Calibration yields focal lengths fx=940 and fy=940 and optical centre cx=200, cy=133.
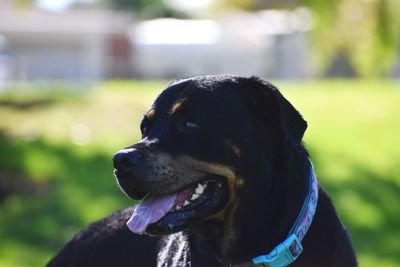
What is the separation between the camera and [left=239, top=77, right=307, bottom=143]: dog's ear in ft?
14.7

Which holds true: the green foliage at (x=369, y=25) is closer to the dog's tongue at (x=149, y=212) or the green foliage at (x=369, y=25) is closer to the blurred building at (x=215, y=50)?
the dog's tongue at (x=149, y=212)

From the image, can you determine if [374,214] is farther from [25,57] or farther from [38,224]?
[25,57]

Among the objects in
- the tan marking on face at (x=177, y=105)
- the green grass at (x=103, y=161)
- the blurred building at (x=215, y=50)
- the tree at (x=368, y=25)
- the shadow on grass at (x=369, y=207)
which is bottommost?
the blurred building at (x=215, y=50)

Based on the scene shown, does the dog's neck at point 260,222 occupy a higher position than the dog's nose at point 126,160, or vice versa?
the dog's nose at point 126,160

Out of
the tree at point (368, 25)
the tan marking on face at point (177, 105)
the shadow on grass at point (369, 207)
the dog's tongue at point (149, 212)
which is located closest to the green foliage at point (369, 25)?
the tree at point (368, 25)

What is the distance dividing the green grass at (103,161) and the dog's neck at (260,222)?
463 centimetres

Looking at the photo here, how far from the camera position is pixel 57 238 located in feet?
33.8

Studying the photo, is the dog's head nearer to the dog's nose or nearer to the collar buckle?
the dog's nose

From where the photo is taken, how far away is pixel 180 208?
4422mm

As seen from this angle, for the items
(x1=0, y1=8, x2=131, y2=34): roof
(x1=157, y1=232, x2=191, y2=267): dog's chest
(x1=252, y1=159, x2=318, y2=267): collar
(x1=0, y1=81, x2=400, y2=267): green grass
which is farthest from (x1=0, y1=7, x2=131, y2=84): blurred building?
(x1=252, y1=159, x2=318, y2=267): collar

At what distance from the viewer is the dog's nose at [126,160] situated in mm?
4305

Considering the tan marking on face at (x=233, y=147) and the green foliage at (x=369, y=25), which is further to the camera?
the green foliage at (x=369, y=25)

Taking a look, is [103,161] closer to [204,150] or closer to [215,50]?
[204,150]

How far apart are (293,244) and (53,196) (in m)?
8.24
